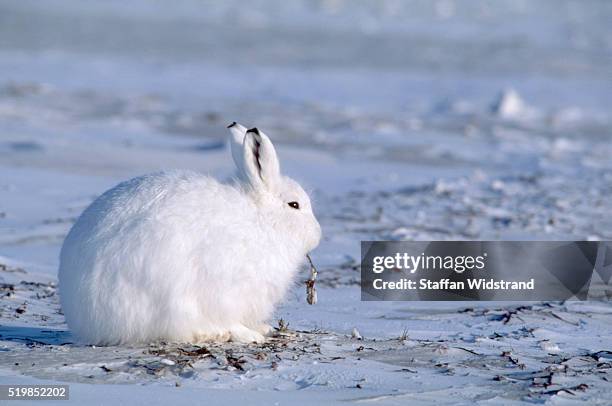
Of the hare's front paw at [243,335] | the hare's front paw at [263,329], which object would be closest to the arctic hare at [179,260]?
the hare's front paw at [243,335]

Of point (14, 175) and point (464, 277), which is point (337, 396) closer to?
point (464, 277)

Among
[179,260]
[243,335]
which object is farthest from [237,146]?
[243,335]

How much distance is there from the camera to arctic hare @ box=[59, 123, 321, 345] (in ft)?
12.8

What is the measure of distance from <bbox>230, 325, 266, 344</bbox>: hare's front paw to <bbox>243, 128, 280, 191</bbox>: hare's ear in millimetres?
616

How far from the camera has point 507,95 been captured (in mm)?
14984

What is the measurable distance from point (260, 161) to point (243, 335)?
751 mm

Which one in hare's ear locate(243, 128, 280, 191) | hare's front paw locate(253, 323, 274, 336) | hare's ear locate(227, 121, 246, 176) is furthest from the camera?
hare's front paw locate(253, 323, 274, 336)

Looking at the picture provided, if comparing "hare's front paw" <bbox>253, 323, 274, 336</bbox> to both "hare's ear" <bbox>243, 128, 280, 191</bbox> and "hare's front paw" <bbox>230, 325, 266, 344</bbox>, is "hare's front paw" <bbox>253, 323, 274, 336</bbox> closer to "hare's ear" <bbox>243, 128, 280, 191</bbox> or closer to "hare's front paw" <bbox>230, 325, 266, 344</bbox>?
"hare's front paw" <bbox>230, 325, 266, 344</bbox>

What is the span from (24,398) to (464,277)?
3361 mm

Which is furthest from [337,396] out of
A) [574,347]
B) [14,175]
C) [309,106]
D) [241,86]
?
[241,86]

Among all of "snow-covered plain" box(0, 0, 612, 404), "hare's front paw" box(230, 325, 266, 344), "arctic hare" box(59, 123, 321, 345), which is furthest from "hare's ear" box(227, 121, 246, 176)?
"hare's front paw" box(230, 325, 266, 344)

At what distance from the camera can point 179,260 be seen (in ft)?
12.8

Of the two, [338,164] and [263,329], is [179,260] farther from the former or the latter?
[338,164]

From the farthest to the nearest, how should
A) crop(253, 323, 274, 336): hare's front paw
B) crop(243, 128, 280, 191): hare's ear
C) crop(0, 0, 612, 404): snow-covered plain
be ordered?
1. crop(253, 323, 274, 336): hare's front paw
2. crop(243, 128, 280, 191): hare's ear
3. crop(0, 0, 612, 404): snow-covered plain
